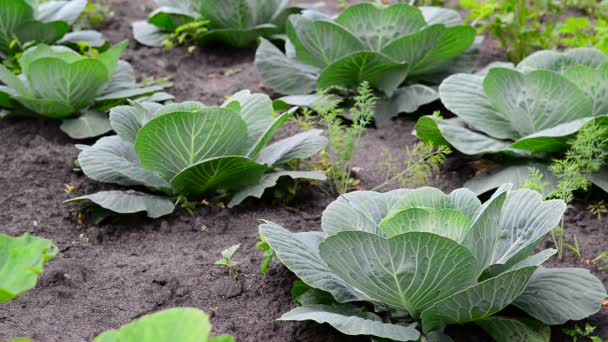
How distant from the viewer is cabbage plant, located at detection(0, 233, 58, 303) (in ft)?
6.50

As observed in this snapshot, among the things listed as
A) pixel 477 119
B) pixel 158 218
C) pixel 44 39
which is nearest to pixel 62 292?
pixel 158 218

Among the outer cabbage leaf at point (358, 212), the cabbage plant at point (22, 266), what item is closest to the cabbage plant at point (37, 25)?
the outer cabbage leaf at point (358, 212)

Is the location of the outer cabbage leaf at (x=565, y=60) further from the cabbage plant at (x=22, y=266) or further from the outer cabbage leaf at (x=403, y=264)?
the cabbage plant at (x=22, y=266)

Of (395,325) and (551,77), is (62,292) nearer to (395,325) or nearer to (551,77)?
(395,325)

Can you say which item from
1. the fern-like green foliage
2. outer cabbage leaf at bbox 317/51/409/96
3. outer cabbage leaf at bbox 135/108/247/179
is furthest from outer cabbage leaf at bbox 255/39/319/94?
the fern-like green foliage

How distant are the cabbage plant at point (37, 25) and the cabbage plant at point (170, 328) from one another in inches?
159

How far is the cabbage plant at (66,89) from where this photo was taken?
176 inches

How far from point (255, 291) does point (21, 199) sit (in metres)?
1.51

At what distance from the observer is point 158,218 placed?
390cm

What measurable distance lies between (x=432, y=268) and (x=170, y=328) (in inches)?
50.5

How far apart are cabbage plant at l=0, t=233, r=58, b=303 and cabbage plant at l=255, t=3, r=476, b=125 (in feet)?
9.34

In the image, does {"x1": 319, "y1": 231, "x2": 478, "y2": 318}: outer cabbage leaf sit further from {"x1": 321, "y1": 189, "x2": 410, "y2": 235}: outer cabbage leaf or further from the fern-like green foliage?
the fern-like green foliage

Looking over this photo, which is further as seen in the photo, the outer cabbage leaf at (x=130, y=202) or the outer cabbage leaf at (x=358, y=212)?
the outer cabbage leaf at (x=130, y=202)

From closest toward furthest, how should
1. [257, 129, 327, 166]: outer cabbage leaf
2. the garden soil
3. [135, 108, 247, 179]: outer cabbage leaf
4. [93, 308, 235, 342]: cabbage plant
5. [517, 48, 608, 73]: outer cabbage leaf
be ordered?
[93, 308, 235, 342]: cabbage plant → the garden soil → [135, 108, 247, 179]: outer cabbage leaf → [257, 129, 327, 166]: outer cabbage leaf → [517, 48, 608, 73]: outer cabbage leaf
